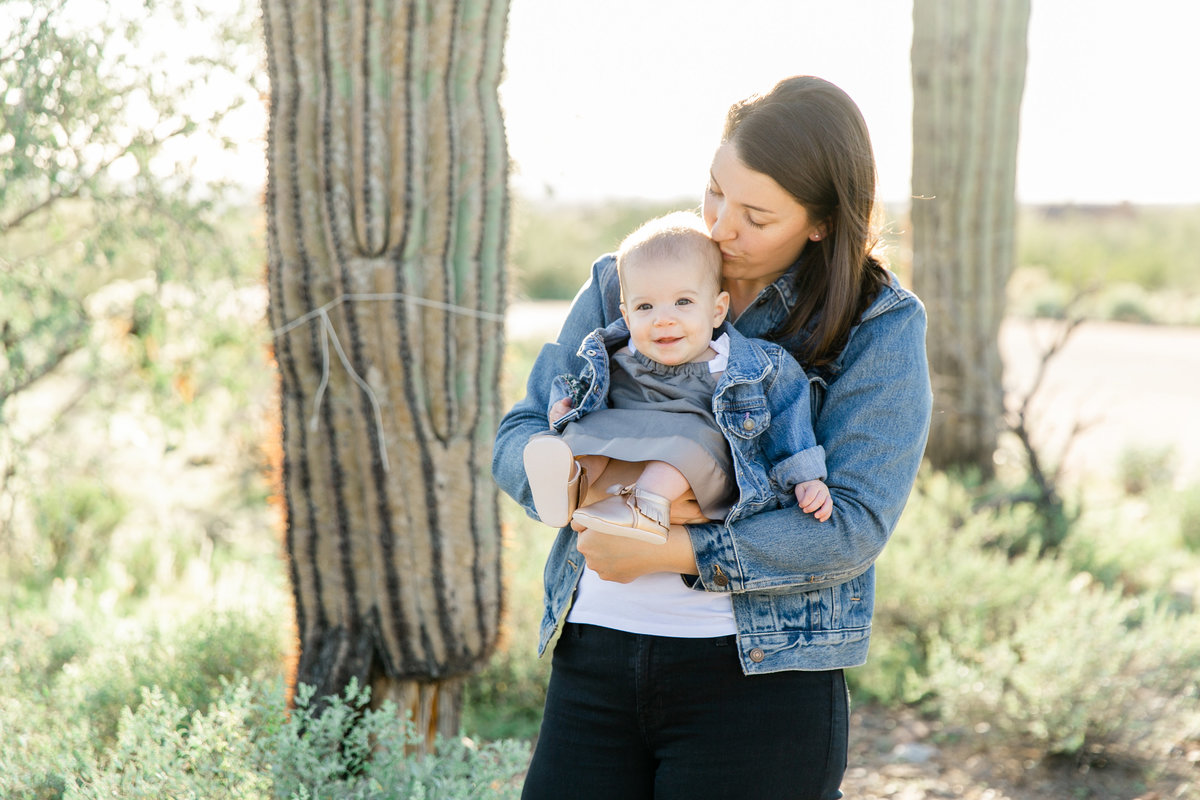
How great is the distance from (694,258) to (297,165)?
1.48m

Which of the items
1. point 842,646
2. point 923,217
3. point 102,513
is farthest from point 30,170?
point 923,217

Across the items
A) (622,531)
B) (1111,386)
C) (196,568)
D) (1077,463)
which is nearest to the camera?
(622,531)

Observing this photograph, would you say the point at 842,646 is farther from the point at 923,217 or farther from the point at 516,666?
the point at 923,217

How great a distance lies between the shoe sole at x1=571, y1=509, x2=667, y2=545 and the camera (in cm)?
168

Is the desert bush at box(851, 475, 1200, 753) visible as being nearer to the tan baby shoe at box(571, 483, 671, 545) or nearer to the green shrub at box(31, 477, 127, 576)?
the tan baby shoe at box(571, 483, 671, 545)

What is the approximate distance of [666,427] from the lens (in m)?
1.83

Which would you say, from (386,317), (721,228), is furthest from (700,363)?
(386,317)

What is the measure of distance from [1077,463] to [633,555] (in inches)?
311

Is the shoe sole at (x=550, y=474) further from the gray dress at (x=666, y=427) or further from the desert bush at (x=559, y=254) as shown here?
the desert bush at (x=559, y=254)

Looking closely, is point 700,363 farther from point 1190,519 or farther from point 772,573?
point 1190,519

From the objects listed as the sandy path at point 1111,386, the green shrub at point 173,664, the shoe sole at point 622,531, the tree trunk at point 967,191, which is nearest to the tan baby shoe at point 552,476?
the shoe sole at point 622,531

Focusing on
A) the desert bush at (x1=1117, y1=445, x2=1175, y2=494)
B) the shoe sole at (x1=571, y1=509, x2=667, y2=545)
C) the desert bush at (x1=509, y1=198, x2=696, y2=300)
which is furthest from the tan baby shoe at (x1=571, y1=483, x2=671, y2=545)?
the desert bush at (x1=509, y1=198, x2=696, y2=300)

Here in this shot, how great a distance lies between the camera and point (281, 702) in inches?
98.7

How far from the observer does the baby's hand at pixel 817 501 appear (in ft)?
Result: 5.60
